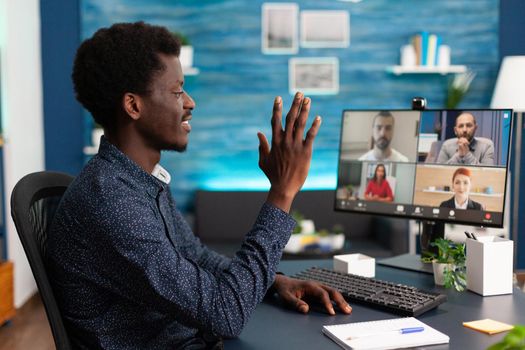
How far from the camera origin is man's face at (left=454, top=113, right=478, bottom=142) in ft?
6.21

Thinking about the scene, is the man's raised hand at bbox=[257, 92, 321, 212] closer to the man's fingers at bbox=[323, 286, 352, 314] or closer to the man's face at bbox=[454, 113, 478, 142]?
the man's fingers at bbox=[323, 286, 352, 314]

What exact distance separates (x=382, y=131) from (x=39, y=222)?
1.15 metres

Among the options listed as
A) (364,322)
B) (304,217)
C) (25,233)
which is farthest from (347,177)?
(304,217)

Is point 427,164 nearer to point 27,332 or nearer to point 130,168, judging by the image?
point 130,168

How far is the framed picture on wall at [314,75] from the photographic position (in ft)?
Result: 15.4

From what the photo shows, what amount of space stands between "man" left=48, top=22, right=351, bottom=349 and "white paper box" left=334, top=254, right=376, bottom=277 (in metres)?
0.32

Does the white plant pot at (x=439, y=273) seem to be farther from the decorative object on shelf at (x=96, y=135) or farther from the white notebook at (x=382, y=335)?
the decorative object on shelf at (x=96, y=135)

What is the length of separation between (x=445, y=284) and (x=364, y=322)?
410mm

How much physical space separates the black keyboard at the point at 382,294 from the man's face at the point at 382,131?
1.72 ft

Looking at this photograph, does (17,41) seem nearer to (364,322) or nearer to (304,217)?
(304,217)

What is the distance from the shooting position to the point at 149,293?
49.8 inches

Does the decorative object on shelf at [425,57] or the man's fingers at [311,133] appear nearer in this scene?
the man's fingers at [311,133]

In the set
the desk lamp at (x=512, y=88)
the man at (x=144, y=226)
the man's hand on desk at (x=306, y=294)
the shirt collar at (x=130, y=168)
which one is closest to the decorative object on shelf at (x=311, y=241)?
the desk lamp at (x=512, y=88)

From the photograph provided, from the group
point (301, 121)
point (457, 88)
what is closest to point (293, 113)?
point (301, 121)
